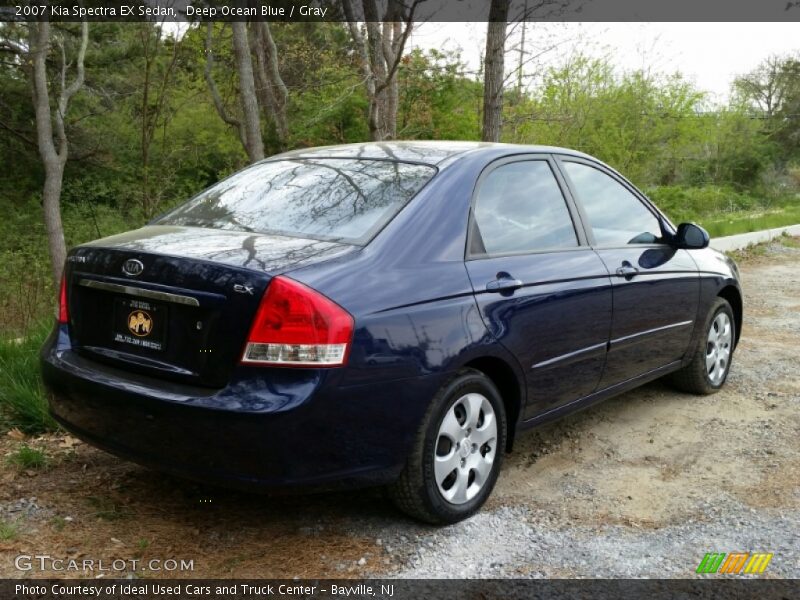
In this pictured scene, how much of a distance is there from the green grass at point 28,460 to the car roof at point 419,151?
6.45ft

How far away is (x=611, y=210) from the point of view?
4684 millimetres

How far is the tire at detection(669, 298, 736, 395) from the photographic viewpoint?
5.40 meters

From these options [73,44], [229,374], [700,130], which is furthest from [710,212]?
[229,374]

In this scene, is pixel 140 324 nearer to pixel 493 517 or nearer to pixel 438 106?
pixel 493 517

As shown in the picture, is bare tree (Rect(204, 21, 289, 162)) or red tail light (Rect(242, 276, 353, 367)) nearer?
red tail light (Rect(242, 276, 353, 367))

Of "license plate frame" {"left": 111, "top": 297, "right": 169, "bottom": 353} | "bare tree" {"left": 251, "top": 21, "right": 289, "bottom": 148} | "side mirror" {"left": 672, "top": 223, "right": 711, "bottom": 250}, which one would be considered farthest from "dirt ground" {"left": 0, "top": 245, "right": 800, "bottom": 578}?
"bare tree" {"left": 251, "top": 21, "right": 289, "bottom": 148}

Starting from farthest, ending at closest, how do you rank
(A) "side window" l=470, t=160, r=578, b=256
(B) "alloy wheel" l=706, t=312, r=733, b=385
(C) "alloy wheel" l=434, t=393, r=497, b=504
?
(B) "alloy wheel" l=706, t=312, r=733, b=385, (A) "side window" l=470, t=160, r=578, b=256, (C) "alloy wheel" l=434, t=393, r=497, b=504

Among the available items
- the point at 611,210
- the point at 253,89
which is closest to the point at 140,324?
the point at 611,210

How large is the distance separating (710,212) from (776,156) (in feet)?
52.9

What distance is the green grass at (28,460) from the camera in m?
3.82

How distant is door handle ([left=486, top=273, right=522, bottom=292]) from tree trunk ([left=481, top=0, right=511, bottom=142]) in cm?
703

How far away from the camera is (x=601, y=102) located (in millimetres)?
19703

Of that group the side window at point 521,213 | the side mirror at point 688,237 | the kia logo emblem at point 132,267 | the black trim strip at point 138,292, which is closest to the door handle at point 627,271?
the side window at point 521,213

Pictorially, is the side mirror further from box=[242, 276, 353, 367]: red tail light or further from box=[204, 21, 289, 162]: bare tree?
box=[204, 21, 289, 162]: bare tree
